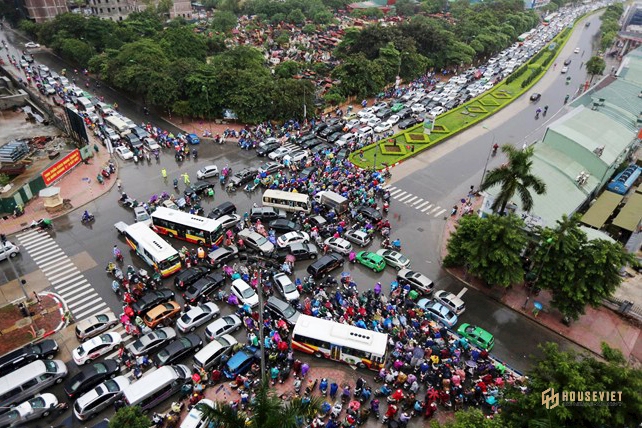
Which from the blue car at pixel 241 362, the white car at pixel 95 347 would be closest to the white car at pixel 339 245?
the blue car at pixel 241 362

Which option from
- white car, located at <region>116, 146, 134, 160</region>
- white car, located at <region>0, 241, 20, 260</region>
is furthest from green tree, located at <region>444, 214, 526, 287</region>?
white car, located at <region>116, 146, 134, 160</region>

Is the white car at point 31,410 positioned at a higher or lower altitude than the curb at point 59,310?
higher

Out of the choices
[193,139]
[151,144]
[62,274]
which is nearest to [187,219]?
[62,274]

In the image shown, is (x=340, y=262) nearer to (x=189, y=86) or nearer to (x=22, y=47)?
(x=189, y=86)

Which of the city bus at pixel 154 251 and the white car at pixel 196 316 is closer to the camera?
the white car at pixel 196 316

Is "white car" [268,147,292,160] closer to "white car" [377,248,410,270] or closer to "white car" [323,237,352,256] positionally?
"white car" [323,237,352,256]

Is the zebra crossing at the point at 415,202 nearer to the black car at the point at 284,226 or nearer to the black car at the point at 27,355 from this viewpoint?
the black car at the point at 284,226
